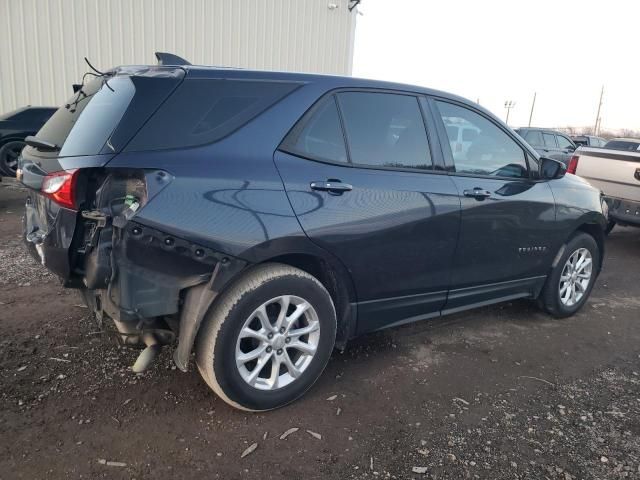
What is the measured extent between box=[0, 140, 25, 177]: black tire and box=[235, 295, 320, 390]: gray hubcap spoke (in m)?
8.38

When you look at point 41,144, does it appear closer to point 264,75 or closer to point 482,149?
point 264,75

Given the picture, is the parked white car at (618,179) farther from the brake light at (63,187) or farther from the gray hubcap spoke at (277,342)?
the brake light at (63,187)

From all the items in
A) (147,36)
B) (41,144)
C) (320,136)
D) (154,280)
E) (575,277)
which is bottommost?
(575,277)

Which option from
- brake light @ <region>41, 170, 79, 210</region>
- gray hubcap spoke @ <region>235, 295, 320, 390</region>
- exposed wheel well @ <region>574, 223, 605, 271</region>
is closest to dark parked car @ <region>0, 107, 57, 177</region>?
brake light @ <region>41, 170, 79, 210</region>

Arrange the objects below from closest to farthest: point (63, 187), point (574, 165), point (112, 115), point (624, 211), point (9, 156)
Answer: point (63, 187), point (112, 115), point (624, 211), point (574, 165), point (9, 156)

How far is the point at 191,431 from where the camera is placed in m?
2.60

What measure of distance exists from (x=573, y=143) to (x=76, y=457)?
54.7 ft

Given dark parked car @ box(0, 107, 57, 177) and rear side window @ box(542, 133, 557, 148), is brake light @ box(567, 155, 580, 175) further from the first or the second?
dark parked car @ box(0, 107, 57, 177)

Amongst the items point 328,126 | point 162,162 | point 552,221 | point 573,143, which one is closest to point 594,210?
point 552,221

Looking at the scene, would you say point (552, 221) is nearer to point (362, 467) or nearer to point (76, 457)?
point (362, 467)

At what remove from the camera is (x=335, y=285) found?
2982 mm

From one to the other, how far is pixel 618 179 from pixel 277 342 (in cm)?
599

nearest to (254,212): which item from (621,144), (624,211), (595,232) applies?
(595,232)

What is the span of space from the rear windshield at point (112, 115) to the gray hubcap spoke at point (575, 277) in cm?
356
